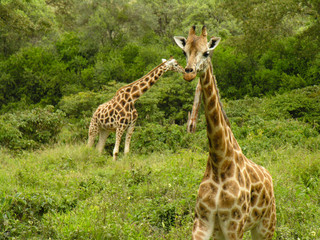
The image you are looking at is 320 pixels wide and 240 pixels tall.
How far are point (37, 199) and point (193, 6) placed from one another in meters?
22.6

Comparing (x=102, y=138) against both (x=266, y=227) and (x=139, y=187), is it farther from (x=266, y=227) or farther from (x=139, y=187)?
(x=266, y=227)

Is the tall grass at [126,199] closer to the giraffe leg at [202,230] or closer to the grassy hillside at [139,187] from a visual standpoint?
the grassy hillside at [139,187]

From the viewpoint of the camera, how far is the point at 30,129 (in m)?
12.0

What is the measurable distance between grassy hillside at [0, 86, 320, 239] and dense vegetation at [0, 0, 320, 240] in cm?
3

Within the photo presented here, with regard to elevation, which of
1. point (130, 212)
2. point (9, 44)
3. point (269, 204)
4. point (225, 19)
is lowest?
point (130, 212)

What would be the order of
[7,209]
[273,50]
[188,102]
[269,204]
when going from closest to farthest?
[269,204] < [7,209] < [188,102] < [273,50]

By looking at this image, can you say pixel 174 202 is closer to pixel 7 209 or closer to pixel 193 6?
pixel 7 209

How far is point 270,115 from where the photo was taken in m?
13.4

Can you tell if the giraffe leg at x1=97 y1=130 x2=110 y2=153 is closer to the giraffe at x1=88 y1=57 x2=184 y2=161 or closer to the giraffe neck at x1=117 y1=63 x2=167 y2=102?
the giraffe at x1=88 y1=57 x2=184 y2=161

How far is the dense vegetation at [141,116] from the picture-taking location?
208 inches

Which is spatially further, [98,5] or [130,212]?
[98,5]

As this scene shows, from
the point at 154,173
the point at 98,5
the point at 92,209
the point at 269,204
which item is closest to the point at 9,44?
the point at 98,5

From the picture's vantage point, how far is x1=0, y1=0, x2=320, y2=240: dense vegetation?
5.28 m

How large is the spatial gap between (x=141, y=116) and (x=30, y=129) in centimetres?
397
